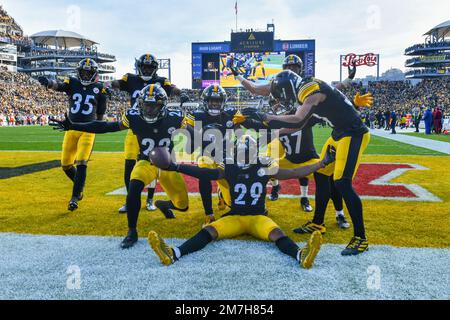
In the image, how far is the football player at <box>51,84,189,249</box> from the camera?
4008 mm

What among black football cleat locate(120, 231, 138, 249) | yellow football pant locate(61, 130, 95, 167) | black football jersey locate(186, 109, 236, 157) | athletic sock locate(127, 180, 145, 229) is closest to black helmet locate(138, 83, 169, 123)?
black football jersey locate(186, 109, 236, 157)

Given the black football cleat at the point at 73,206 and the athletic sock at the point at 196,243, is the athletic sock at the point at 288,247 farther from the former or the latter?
the black football cleat at the point at 73,206

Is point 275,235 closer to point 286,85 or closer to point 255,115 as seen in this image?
point 255,115

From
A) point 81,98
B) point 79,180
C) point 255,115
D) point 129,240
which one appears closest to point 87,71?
point 81,98

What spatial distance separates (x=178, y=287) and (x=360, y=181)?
17.9 feet

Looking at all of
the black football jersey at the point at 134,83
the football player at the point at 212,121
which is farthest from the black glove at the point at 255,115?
the black football jersey at the point at 134,83

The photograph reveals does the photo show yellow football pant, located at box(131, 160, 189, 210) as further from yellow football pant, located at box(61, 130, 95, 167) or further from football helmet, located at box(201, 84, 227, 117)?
yellow football pant, located at box(61, 130, 95, 167)

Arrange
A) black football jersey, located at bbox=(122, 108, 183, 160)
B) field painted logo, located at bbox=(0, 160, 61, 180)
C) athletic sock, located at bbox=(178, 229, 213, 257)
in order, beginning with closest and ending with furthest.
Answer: athletic sock, located at bbox=(178, 229, 213, 257)
black football jersey, located at bbox=(122, 108, 183, 160)
field painted logo, located at bbox=(0, 160, 61, 180)

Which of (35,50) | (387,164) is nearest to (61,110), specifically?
(35,50)

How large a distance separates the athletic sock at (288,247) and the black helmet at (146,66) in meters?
3.30

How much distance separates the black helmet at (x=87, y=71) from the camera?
569cm
